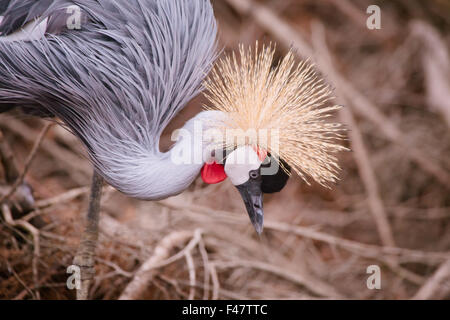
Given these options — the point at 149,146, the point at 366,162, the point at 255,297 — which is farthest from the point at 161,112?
the point at 366,162

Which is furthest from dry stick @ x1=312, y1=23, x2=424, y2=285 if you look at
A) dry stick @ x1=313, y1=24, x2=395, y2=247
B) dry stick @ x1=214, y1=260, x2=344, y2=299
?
dry stick @ x1=214, y1=260, x2=344, y2=299

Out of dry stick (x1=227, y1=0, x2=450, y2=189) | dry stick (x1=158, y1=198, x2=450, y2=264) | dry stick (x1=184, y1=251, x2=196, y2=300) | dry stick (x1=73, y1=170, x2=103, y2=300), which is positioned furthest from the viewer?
dry stick (x1=227, y1=0, x2=450, y2=189)

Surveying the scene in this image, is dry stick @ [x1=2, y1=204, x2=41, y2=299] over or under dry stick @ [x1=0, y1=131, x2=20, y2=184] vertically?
under

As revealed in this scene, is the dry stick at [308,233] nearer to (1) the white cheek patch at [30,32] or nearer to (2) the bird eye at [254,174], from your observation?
(2) the bird eye at [254,174]

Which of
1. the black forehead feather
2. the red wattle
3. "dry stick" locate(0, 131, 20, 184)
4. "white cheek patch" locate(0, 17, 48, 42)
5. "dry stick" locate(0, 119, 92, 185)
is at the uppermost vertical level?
"dry stick" locate(0, 119, 92, 185)

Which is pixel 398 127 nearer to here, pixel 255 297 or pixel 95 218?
pixel 255 297

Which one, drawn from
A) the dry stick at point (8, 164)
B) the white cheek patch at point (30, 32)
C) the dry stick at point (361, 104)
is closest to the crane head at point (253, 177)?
the white cheek patch at point (30, 32)

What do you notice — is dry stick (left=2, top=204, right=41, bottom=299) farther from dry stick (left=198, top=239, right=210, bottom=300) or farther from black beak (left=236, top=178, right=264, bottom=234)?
black beak (left=236, top=178, right=264, bottom=234)

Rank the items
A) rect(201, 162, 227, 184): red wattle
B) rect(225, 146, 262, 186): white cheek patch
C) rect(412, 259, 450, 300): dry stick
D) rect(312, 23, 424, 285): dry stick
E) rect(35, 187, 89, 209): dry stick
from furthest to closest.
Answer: rect(312, 23, 424, 285): dry stick, rect(412, 259, 450, 300): dry stick, rect(35, 187, 89, 209): dry stick, rect(201, 162, 227, 184): red wattle, rect(225, 146, 262, 186): white cheek patch
